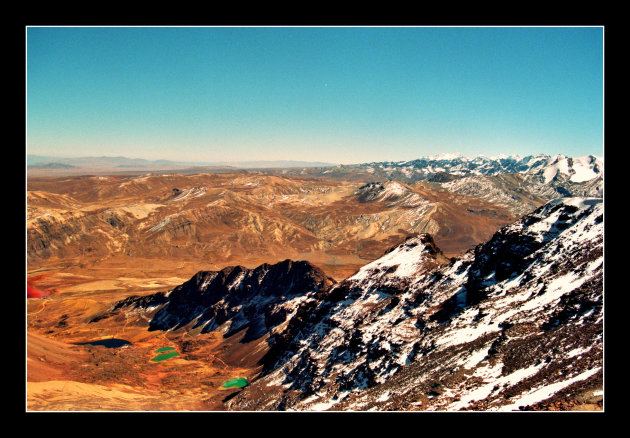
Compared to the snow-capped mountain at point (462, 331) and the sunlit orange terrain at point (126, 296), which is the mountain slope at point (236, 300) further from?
the snow-capped mountain at point (462, 331)

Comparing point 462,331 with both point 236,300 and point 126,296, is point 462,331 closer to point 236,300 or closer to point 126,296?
point 236,300

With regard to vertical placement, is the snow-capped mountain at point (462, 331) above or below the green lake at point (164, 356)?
above

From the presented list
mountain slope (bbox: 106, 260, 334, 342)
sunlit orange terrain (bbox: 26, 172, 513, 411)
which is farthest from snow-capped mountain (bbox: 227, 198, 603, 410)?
mountain slope (bbox: 106, 260, 334, 342)

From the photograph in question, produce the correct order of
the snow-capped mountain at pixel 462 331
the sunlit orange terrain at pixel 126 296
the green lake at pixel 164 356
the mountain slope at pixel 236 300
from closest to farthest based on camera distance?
the snow-capped mountain at pixel 462 331
the sunlit orange terrain at pixel 126 296
the green lake at pixel 164 356
the mountain slope at pixel 236 300

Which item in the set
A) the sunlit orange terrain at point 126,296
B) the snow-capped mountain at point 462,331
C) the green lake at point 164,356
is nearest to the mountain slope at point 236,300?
the sunlit orange terrain at point 126,296

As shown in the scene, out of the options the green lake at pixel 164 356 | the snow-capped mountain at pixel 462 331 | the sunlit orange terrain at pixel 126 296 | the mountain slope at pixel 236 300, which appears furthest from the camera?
the mountain slope at pixel 236 300

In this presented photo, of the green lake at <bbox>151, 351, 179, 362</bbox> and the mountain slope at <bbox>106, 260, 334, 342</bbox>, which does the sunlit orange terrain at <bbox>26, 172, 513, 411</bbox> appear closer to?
the green lake at <bbox>151, 351, 179, 362</bbox>

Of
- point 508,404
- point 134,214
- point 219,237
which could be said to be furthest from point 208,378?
point 134,214
